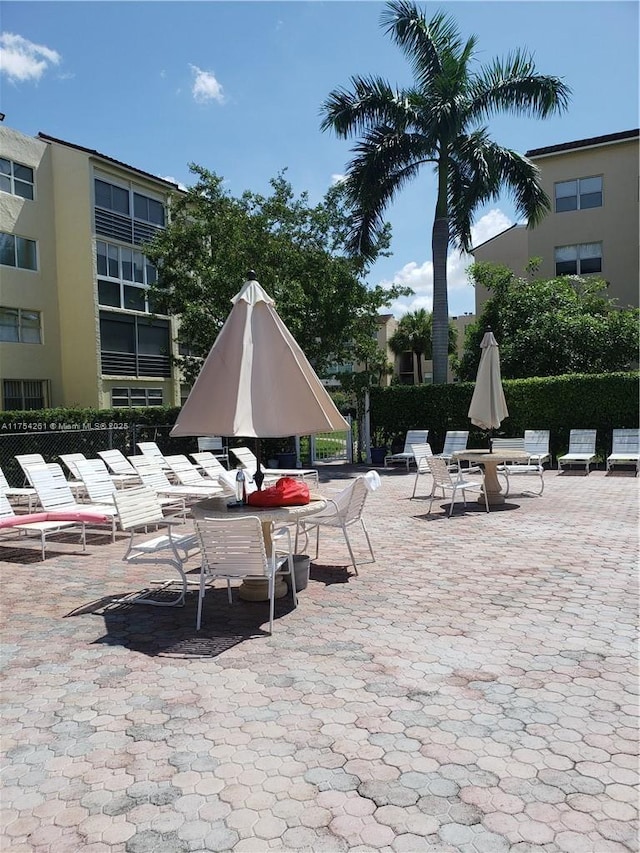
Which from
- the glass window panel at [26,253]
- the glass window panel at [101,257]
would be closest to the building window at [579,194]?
the glass window panel at [101,257]

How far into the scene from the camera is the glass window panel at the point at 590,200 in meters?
28.9

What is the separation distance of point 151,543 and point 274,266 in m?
14.4

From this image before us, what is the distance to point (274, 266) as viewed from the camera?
1992 centimetres

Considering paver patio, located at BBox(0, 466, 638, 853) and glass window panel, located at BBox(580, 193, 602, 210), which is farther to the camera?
glass window panel, located at BBox(580, 193, 602, 210)

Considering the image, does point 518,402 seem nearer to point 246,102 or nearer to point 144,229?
point 246,102

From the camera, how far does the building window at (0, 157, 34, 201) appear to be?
25391 mm

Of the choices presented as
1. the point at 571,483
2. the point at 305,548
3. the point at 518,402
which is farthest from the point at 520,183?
the point at 305,548

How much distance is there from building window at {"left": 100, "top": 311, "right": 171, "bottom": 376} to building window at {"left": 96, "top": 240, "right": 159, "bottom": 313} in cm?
65

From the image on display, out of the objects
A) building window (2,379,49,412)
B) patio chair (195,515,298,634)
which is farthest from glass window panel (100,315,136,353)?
patio chair (195,515,298,634)

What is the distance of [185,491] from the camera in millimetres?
11469

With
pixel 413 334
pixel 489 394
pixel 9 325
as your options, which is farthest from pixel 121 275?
pixel 413 334

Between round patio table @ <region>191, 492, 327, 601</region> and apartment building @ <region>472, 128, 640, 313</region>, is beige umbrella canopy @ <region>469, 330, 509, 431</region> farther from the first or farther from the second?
apartment building @ <region>472, 128, 640, 313</region>

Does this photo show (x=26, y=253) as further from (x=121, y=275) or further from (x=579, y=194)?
(x=579, y=194)

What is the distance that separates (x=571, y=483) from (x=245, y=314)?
36.3ft
